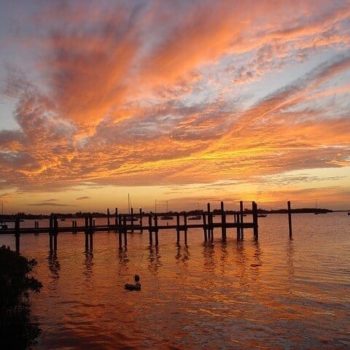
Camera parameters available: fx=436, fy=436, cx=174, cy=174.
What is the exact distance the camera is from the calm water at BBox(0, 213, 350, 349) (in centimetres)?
1638

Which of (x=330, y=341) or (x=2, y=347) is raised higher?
(x=2, y=347)

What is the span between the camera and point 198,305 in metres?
21.4

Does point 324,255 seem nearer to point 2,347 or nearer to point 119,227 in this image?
point 119,227

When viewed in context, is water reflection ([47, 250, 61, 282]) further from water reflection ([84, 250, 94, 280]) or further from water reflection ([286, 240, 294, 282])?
water reflection ([286, 240, 294, 282])

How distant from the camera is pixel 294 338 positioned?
16.2 m

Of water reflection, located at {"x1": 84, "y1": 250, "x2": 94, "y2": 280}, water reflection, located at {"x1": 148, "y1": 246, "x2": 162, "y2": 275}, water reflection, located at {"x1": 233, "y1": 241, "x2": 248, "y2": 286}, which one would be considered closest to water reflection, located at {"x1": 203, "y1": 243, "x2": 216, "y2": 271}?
water reflection, located at {"x1": 233, "y1": 241, "x2": 248, "y2": 286}

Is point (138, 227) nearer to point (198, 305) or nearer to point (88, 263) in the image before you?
point (88, 263)

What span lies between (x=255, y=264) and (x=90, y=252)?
2133 centimetres

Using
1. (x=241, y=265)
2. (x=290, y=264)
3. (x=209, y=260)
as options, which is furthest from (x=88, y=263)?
(x=290, y=264)

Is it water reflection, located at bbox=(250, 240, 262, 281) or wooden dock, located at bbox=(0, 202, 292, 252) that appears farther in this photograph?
wooden dock, located at bbox=(0, 202, 292, 252)

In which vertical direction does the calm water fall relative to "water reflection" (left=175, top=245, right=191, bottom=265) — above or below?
above

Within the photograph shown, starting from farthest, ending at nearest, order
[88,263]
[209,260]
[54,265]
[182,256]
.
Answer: [182,256] → [209,260] → [88,263] → [54,265]

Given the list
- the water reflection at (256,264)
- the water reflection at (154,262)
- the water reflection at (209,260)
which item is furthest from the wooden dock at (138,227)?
the water reflection at (256,264)

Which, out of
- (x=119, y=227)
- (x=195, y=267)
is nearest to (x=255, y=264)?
(x=195, y=267)
